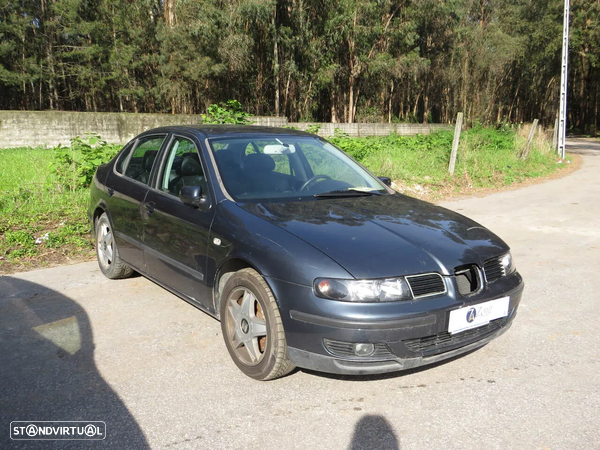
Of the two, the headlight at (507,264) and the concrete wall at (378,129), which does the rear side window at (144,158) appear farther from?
the concrete wall at (378,129)

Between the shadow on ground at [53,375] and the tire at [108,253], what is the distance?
0.56 meters

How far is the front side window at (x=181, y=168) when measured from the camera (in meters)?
4.07

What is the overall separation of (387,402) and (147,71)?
1587 inches

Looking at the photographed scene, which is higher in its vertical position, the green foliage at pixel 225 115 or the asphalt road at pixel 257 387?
the green foliage at pixel 225 115

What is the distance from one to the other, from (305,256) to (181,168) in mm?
1729

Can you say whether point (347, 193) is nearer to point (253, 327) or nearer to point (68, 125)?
point (253, 327)

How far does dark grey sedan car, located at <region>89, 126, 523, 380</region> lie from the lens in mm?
2900

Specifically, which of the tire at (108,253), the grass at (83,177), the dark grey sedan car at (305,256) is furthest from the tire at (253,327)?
the grass at (83,177)

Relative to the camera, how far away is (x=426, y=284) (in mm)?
2984

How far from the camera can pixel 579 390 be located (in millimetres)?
3160

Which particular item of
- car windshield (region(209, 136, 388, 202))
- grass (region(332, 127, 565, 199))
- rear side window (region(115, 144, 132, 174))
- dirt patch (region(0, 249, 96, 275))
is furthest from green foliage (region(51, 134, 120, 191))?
grass (region(332, 127, 565, 199))

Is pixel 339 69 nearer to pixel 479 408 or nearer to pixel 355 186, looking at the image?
pixel 355 186

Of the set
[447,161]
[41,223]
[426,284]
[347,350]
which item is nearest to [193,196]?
[347,350]

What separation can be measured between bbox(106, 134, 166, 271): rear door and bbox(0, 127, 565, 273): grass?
1.74 m
